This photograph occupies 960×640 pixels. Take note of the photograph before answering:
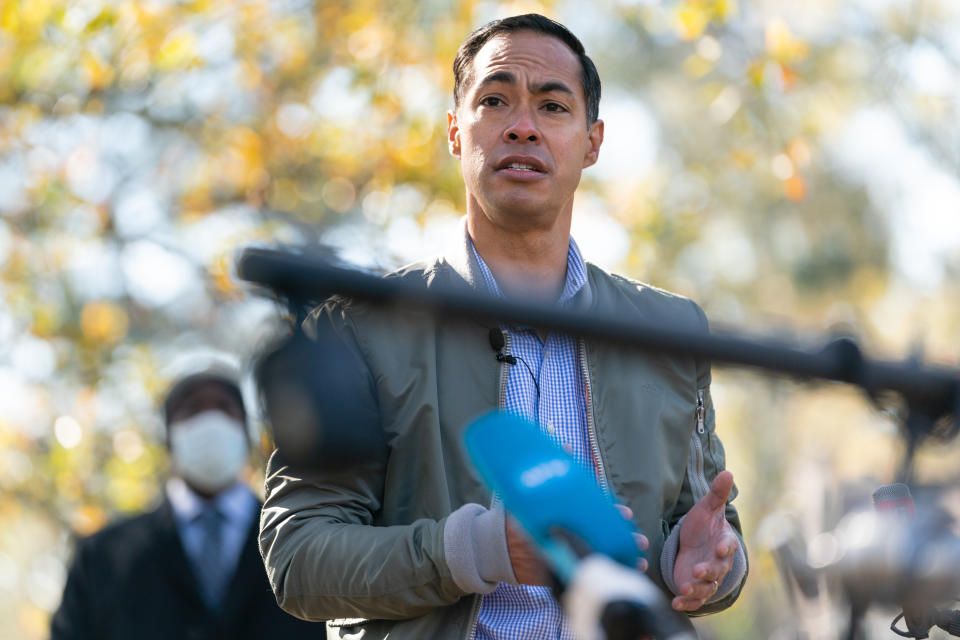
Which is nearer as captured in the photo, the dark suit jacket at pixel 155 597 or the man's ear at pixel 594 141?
the man's ear at pixel 594 141

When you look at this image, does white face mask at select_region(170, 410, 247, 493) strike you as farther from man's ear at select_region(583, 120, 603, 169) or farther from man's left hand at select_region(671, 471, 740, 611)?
man's left hand at select_region(671, 471, 740, 611)

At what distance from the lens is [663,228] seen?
944 centimetres

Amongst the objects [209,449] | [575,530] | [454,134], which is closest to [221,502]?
[209,449]

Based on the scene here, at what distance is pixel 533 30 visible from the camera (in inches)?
131

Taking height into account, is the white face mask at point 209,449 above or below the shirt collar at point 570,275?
below

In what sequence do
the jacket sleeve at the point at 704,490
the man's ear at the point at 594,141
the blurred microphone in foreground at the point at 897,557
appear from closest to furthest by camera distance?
the blurred microphone in foreground at the point at 897,557, the jacket sleeve at the point at 704,490, the man's ear at the point at 594,141

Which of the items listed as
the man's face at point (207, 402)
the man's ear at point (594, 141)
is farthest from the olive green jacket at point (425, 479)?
the man's face at point (207, 402)

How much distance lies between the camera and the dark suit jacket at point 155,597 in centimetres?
450

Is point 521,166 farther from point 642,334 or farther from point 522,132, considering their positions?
point 642,334

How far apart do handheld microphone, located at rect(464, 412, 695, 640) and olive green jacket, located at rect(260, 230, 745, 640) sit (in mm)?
726

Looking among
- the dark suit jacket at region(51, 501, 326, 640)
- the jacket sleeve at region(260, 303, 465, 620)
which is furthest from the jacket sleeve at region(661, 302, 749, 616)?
the dark suit jacket at region(51, 501, 326, 640)

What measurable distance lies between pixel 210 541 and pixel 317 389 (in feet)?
11.5

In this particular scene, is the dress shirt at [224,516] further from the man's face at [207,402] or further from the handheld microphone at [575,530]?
the handheld microphone at [575,530]

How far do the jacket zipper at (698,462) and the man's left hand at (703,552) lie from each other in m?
0.25
